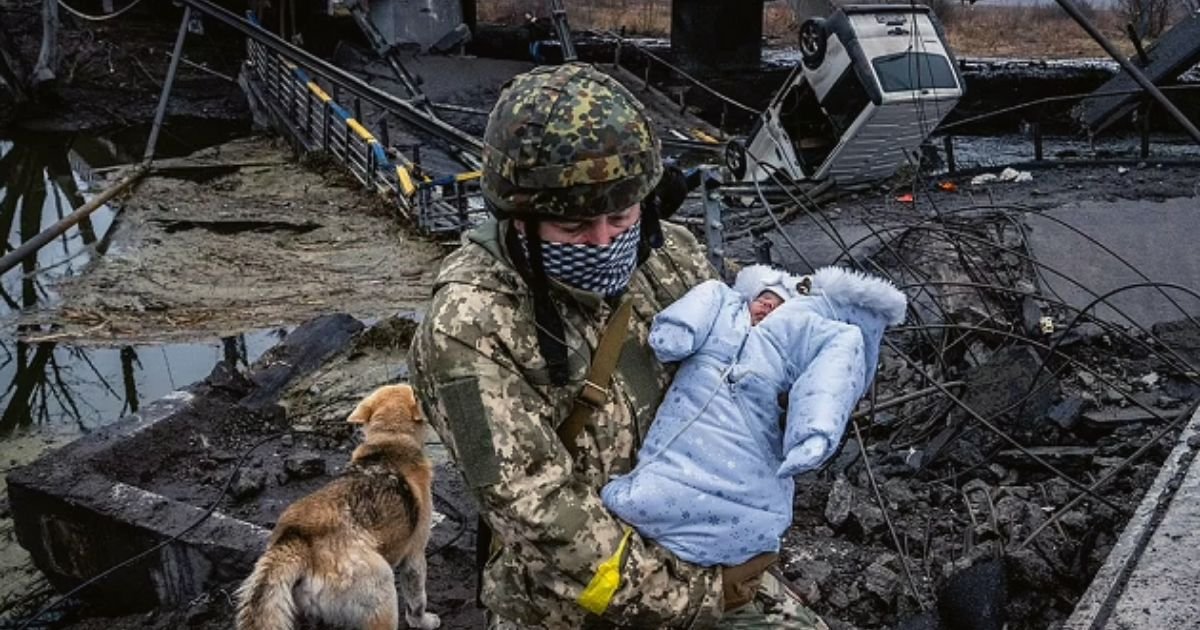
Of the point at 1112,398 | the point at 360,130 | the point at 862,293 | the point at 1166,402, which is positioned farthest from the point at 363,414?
the point at 360,130

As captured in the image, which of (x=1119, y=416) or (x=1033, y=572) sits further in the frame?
(x=1119, y=416)

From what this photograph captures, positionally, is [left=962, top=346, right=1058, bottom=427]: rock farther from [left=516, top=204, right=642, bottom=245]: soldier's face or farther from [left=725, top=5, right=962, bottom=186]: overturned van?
[left=725, top=5, right=962, bottom=186]: overturned van

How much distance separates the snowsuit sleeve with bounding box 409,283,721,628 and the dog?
5.02 ft

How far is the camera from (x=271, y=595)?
3529 millimetres

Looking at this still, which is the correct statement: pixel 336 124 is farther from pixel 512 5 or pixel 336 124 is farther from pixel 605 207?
pixel 512 5

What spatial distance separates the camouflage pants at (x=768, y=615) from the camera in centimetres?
268

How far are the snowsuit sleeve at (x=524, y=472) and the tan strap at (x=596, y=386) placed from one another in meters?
0.04

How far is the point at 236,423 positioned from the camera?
6848 mm

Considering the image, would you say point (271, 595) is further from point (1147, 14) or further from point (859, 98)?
point (1147, 14)

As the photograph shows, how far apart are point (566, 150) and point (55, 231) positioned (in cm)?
910

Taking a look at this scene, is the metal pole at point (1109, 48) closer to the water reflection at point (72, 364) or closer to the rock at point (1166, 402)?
the rock at point (1166, 402)

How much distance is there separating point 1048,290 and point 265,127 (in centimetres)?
1716

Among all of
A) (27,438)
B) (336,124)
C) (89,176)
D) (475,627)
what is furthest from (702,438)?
(89,176)

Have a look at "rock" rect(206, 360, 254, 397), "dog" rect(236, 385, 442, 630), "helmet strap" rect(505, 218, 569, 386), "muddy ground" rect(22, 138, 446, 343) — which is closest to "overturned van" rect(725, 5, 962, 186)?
"muddy ground" rect(22, 138, 446, 343)
